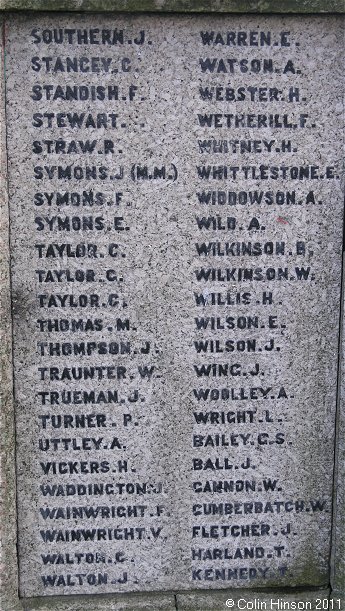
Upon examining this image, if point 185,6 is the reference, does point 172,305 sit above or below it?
below

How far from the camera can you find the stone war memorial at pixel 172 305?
283cm

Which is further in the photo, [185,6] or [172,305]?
[172,305]

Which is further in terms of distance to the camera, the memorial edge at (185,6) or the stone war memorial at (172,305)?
the stone war memorial at (172,305)

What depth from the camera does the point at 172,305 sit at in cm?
300

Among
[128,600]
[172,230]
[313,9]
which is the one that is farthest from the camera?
[128,600]

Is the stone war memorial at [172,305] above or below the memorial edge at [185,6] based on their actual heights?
below

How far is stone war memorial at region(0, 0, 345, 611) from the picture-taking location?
2.83 m

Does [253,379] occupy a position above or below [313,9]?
below

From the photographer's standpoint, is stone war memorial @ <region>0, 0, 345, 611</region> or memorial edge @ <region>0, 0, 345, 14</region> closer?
memorial edge @ <region>0, 0, 345, 14</region>

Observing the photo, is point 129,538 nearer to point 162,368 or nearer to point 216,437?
point 216,437

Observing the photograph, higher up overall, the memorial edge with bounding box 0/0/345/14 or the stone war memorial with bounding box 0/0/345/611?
the memorial edge with bounding box 0/0/345/14

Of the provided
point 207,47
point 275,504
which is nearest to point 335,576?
point 275,504

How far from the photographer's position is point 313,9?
2.75 m

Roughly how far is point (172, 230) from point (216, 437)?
975 mm
